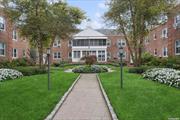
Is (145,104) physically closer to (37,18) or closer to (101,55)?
(37,18)

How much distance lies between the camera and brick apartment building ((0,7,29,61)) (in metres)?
37.8

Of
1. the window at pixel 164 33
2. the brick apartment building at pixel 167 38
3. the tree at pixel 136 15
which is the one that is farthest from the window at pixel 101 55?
the tree at pixel 136 15

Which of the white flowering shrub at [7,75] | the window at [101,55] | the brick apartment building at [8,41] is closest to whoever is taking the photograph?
the white flowering shrub at [7,75]

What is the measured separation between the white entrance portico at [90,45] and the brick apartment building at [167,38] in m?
10.2

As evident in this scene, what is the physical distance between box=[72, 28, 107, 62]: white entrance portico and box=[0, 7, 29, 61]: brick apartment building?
20.2m

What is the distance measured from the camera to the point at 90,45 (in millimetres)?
66938

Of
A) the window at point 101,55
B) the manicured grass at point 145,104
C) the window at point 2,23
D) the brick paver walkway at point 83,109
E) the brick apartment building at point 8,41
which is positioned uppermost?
the window at point 2,23

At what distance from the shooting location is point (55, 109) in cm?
1131

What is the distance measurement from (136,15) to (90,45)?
32.8 metres

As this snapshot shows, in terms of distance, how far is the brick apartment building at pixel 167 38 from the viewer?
3722cm

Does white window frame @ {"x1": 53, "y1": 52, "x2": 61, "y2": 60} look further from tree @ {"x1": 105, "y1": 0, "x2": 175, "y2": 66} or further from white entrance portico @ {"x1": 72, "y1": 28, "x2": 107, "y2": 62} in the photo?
tree @ {"x1": 105, "y1": 0, "x2": 175, "y2": 66}

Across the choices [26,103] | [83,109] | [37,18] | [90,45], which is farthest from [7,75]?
[90,45]

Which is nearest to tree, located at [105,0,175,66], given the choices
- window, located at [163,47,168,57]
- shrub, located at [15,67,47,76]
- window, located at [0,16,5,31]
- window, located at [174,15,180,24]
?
window, located at [174,15,180,24]

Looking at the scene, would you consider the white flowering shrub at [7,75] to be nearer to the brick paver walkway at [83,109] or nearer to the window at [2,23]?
the brick paver walkway at [83,109]
